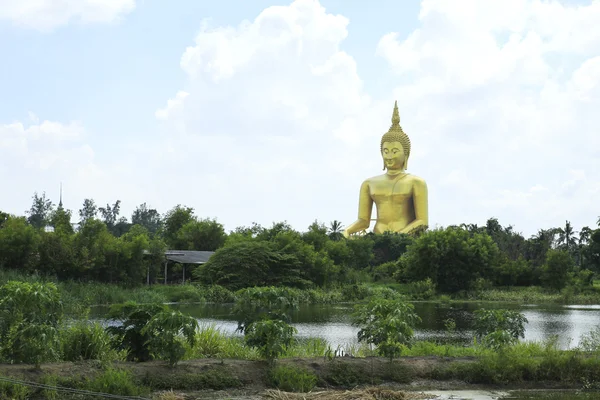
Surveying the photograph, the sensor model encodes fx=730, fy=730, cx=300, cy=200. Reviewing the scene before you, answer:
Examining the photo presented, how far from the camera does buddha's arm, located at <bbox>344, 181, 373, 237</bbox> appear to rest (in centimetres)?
6116

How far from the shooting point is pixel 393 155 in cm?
5838

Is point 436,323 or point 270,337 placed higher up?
point 270,337

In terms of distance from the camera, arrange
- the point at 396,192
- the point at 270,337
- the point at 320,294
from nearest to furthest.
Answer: the point at 270,337 < the point at 320,294 < the point at 396,192

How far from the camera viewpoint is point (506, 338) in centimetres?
1062

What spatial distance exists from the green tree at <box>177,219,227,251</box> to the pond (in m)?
19.6

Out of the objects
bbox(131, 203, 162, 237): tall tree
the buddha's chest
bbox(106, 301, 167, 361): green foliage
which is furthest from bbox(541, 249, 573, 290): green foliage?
bbox(131, 203, 162, 237): tall tree

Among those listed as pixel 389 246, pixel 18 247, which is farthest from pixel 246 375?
pixel 389 246

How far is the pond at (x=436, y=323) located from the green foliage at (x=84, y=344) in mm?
5645

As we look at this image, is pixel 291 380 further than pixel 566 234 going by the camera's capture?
No

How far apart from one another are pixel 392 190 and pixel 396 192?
1.28ft

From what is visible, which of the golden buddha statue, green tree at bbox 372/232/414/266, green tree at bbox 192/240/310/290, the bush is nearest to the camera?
the bush

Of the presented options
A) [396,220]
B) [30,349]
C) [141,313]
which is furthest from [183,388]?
[396,220]

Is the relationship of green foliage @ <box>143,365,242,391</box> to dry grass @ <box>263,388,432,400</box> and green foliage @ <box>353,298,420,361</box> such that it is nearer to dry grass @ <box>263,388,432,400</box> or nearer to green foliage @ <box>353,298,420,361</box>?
dry grass @ <box>263,388,432,400</box>

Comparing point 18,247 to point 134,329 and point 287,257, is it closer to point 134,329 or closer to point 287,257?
point 287,257
